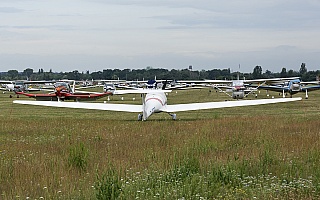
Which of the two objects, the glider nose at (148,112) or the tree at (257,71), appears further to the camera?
the tree at (257,71)

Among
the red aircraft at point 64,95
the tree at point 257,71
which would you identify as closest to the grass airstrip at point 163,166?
the red aircraft at point 64,95

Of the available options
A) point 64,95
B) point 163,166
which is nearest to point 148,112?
point 163,166

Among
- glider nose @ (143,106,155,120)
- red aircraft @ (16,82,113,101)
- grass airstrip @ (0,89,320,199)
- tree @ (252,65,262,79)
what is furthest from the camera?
tree @ (252,65,262,79)

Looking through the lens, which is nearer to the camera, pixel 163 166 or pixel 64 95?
pixel 163 166

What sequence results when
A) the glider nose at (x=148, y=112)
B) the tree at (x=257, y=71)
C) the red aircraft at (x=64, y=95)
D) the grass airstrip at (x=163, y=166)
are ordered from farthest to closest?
1. the tree at (x=257, y=71)
2. the red aircraft at (x=64, y=95)
3. the glider nose at (x=148, y=112)
4. the grass airstrip at (x=163, y=166)

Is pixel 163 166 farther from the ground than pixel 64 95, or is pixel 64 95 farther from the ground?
pixel 163 166

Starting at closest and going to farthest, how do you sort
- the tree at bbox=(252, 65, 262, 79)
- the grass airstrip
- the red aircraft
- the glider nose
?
the grass airstrip
the glider nose
the red aircraft
the tree at bbox=(252, 65, 262, 79)

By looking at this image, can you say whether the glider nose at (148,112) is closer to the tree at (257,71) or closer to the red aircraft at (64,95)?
the red aircraft at (64,95)

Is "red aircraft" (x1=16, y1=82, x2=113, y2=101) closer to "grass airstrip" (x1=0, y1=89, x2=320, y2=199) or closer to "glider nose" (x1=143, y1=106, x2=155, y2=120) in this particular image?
"glider nose" (x1=143, y1=106, x2=155, y2=120)

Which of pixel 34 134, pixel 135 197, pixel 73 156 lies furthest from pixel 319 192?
pixel 34 134

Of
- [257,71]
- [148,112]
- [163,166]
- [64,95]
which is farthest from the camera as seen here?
[257,71]

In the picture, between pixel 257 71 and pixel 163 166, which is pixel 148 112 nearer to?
pixel 163 166

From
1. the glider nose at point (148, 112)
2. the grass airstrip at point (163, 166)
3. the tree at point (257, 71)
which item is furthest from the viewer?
the tree at point (257, 71)

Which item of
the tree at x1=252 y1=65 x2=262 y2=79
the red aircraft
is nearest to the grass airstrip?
the red aircraft
